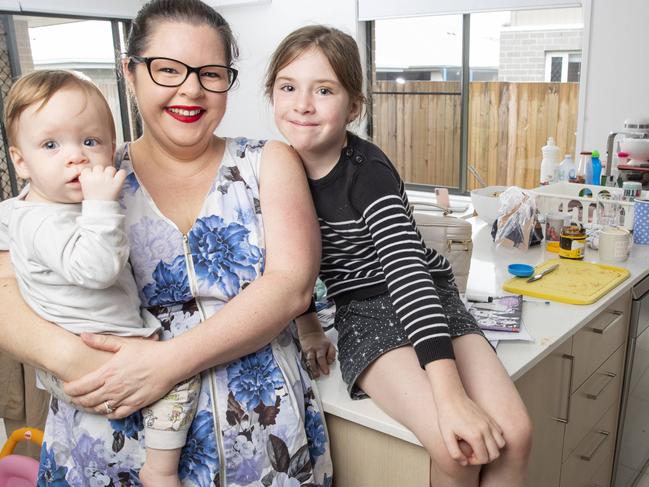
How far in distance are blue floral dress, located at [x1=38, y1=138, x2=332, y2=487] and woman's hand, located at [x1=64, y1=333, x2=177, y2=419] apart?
0.09 m

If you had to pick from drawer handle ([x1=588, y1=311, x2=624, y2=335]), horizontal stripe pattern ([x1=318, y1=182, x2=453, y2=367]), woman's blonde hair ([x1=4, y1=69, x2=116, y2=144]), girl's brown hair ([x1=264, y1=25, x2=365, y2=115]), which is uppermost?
girl's brown hair ([x1=264, y1=25, x2=365, y2=115])

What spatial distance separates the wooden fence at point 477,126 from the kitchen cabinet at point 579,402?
7.17ft

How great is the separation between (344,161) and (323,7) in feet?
10.8

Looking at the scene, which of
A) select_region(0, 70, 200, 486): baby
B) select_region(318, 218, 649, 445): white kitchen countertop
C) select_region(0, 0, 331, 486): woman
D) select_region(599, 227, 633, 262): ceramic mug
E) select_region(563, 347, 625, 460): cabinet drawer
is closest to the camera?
select_region(0, 70, 200, 486): baby

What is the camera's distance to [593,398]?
185cm

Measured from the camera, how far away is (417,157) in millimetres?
4656

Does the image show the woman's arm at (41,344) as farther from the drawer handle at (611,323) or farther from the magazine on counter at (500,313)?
the drawer handle at (611,323)

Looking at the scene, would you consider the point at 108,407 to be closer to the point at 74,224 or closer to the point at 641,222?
the point at 74,224

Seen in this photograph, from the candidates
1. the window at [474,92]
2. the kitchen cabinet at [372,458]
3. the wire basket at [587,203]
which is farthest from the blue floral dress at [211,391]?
the window at [474,92]

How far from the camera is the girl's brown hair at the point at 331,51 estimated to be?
1.34 metres

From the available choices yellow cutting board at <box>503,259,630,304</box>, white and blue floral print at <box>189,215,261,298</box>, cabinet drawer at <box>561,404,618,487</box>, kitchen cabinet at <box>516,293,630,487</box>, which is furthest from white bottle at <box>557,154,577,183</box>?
white and blue floral print at <box>189,215,261,298</box>

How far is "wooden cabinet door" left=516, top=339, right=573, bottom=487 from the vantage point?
1511 millimetres

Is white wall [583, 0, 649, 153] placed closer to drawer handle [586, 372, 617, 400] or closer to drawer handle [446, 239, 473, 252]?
drawer handle [586, 372, 617, 400]

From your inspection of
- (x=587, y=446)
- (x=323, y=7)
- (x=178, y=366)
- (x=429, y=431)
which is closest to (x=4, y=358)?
(x=178, y=366)
